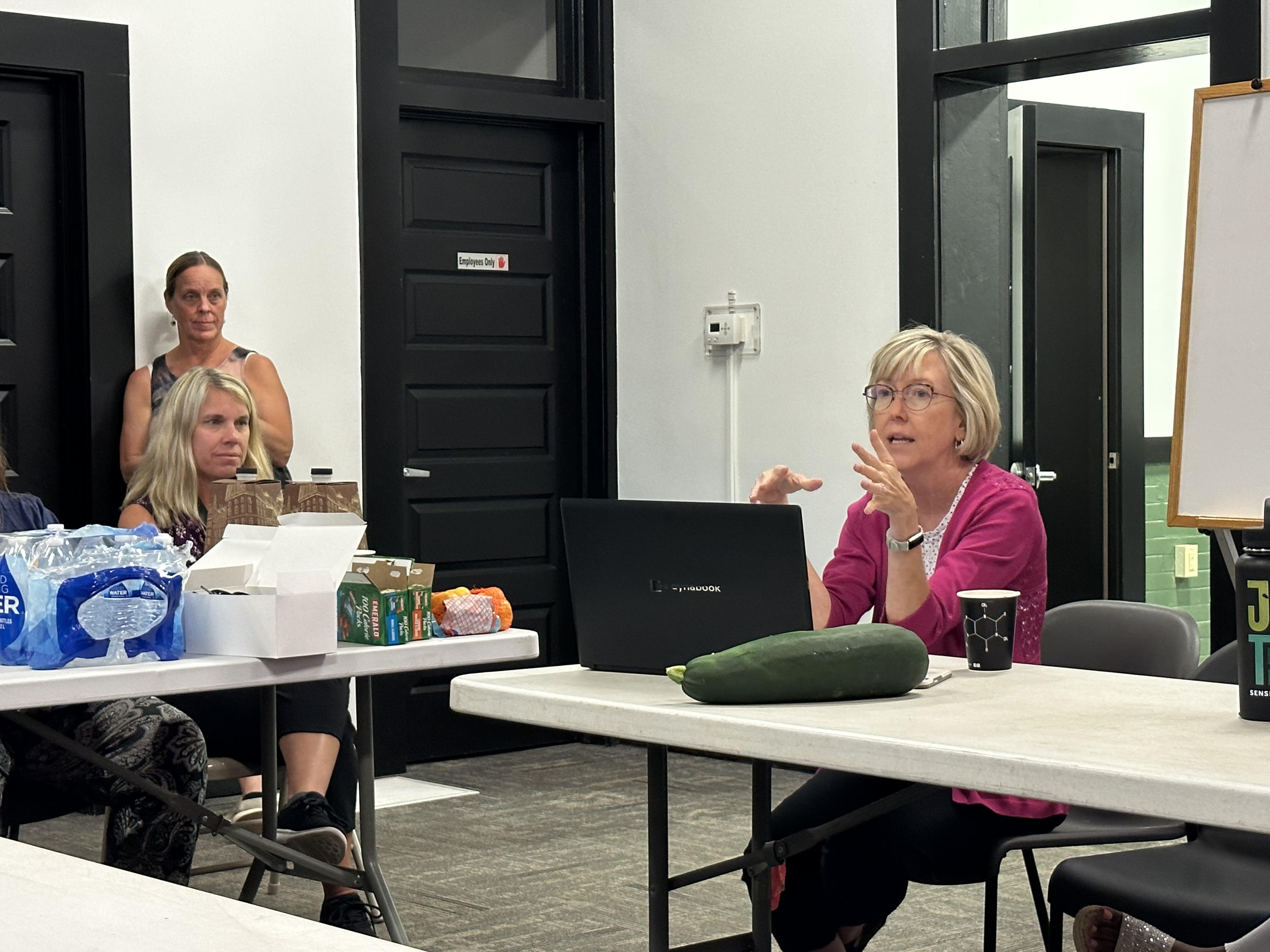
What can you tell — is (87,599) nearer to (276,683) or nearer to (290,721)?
(276,683)

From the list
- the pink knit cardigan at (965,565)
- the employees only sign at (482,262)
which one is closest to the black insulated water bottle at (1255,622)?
the pink knit cardigan at (965,565)

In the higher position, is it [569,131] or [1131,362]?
[569,131]

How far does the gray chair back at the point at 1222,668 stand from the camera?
2492mm

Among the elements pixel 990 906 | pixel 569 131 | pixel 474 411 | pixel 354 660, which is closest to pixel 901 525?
pixel 990 906

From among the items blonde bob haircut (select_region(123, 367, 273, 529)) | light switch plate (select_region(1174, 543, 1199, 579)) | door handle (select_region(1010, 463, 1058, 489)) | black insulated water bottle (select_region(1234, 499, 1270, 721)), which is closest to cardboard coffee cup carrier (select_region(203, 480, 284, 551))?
blonde bob haircut (select_region(123, 367, 273, 529))

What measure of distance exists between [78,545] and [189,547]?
0.26 metres

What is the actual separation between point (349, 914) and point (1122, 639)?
1579 mm

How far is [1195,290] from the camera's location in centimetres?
210

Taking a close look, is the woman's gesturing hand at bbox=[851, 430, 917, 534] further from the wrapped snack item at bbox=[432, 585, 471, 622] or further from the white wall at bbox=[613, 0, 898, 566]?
the white wall at bbox=[613, 0, 898, 566]

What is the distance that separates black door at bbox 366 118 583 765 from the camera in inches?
217

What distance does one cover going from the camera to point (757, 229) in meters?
5.57

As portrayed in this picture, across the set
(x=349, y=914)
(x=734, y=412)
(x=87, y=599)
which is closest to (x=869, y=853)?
(x=87, y=599)

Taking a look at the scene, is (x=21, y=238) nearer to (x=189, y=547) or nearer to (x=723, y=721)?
(x=189, y=547)

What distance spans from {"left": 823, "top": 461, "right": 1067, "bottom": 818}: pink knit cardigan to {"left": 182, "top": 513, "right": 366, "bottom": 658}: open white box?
2.52ft
